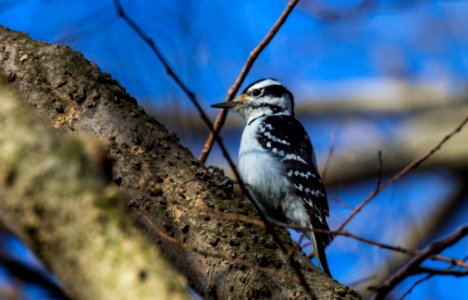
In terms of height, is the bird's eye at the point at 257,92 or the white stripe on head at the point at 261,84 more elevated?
the white stripe on head at the point at 261,84

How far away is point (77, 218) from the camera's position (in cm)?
142

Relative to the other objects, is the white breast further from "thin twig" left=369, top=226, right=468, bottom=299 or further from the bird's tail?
"thin twig" left=369, top=226, right=468, bottom=299

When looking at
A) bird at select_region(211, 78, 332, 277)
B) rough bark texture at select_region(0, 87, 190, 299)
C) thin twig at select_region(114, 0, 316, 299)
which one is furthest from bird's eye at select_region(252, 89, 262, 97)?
rough bark texture at select_region(0, 87, 190, 299)

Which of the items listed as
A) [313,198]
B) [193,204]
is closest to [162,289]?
[193,204]

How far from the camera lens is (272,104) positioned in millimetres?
6523

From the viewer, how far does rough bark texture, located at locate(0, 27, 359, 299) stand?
3.24 m

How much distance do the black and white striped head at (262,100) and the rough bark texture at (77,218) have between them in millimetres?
4896

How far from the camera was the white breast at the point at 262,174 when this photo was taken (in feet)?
17.3

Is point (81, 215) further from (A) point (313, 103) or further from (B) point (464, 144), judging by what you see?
(A) point (313, 103)

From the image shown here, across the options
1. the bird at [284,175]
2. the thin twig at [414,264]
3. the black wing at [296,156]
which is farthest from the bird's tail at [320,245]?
the thin twig at [414,264]

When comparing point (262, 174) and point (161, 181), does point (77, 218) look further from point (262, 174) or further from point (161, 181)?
point (262, 174)

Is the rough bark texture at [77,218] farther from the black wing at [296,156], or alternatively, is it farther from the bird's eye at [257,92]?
the bird's eye at [257,92]

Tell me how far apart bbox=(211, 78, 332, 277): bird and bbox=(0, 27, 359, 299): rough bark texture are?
1.23 metres

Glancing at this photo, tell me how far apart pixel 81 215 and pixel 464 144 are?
672 cm
